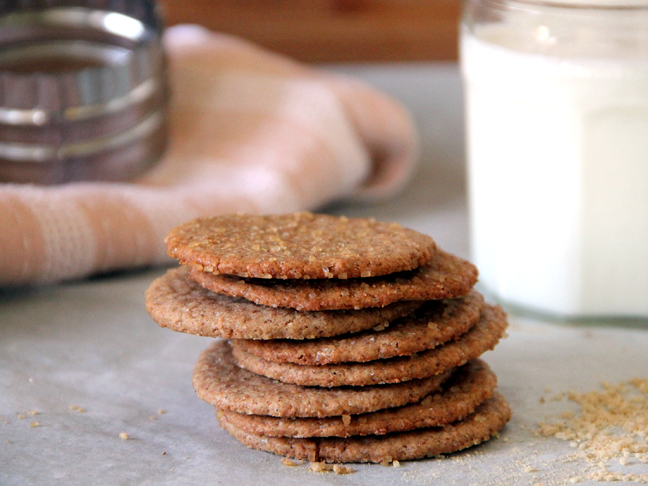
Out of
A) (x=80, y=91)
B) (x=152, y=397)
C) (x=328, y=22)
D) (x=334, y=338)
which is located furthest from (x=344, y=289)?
(x=328, y=22)

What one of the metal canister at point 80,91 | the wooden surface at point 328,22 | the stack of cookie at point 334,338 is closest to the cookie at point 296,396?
Answer: the stack of cookie at point 334,338

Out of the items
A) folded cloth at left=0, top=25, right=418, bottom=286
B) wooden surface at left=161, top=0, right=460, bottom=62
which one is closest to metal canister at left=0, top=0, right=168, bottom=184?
folded cloth at left=0, top=25, right=418, bottom=286

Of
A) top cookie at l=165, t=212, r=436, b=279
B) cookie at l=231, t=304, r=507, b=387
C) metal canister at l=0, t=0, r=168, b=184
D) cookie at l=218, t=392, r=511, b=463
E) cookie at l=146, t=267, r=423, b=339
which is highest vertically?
metal canister at l=0, t=0, r=168, b=184

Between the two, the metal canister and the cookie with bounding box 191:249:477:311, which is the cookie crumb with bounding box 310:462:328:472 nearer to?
the cookie with bounding box 191:249:477:311

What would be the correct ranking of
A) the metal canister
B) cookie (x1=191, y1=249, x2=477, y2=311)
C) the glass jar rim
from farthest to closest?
the metal canister → the glass jar rim → cookie (x1=191, y1=249, x2=477, y2=311)

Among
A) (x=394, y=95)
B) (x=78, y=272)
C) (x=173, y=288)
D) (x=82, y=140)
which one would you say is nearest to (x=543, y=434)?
(x=173, y=288)

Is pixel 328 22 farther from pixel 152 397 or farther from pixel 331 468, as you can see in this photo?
pixel 331 468
